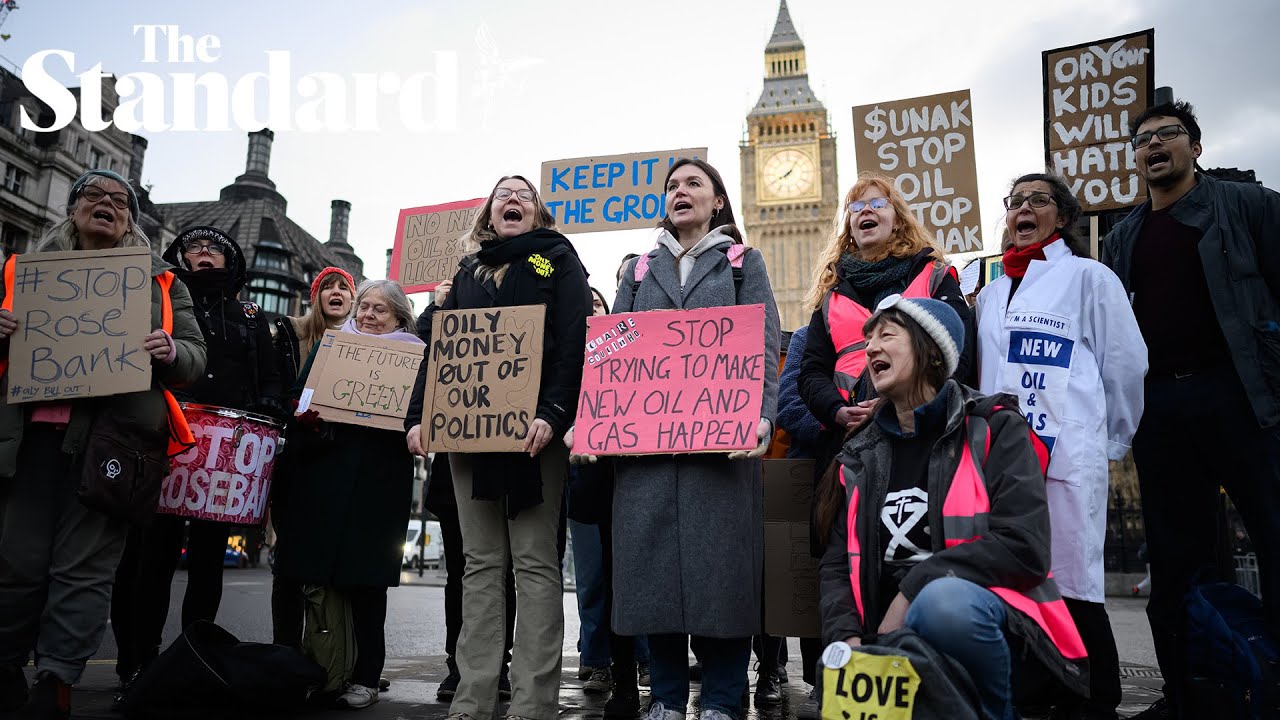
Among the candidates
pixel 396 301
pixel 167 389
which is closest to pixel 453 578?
pixel 396 301

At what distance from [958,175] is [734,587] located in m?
3.90

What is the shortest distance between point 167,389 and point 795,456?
8.93 ft

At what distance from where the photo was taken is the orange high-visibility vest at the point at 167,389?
3500mm

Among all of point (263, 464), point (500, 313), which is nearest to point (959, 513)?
point (500, 313)

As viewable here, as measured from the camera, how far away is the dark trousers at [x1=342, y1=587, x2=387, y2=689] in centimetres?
393

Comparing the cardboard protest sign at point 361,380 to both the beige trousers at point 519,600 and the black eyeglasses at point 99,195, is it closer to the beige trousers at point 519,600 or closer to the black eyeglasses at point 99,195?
the beige trousers at point 519,600

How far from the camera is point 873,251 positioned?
12.5 feet

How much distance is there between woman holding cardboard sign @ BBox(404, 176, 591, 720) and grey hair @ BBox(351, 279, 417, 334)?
0.92 metres

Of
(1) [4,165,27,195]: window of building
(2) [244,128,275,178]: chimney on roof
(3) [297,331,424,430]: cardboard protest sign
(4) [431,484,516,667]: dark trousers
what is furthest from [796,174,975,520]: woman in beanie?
(2) [244,128,275,178]: chimney on roof

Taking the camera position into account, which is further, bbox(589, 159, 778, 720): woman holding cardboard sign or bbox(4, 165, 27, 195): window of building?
bbox(4, 165, 27, 195): window of building

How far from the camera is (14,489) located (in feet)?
10.9

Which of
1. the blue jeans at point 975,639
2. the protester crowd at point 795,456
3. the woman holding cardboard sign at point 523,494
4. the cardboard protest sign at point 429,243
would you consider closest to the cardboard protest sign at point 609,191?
the cardboard protest sign at point 429,243

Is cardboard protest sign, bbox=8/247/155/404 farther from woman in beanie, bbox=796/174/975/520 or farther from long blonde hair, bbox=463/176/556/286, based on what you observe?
woman in beanie, bbox=796/174/975/520

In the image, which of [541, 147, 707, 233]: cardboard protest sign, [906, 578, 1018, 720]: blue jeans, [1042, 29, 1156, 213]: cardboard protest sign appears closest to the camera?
[906, 578, 1018, 720]: blue jeans
